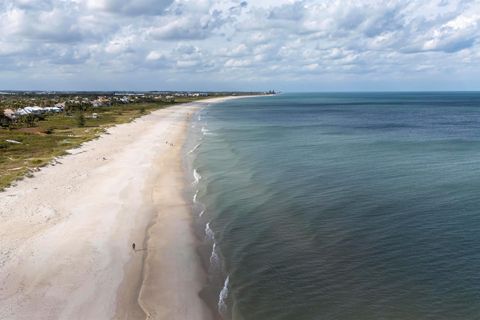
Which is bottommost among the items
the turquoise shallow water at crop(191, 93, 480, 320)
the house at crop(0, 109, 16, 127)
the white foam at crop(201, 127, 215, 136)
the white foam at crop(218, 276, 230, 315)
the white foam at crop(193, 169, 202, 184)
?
the white foam at crop(201, 127, 215, 136)

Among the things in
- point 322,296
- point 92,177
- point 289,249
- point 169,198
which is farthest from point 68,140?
point 322,296

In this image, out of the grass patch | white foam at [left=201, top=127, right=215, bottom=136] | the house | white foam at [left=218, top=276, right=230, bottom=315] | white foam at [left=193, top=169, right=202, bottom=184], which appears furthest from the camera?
the house

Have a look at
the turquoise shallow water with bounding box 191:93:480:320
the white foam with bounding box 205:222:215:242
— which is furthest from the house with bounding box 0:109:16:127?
the white foam with bounding box 205:222:215:242

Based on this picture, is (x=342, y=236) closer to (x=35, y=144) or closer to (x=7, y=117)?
(x=35, y=144)

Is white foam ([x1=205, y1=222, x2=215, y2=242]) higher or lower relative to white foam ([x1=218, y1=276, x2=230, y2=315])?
lower

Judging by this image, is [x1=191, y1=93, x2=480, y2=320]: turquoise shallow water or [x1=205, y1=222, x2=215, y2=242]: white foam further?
[x1=205, y1=222, x2=215, y2=242]: white foam

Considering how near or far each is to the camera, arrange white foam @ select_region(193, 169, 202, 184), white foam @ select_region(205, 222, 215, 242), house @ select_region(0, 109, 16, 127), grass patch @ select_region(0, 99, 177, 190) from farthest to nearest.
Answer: house @ select_region(0, 109, 16, 127) < grass patch @ select_region(0, 99, 177, 190) < white foam @ select_region(193, 169, 202, 184) < white foam @ select_region(205, 222, 215, 242)

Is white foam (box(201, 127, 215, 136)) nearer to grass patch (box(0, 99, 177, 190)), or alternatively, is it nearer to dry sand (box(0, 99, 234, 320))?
grass patch (box(0, 99, 177, 190))
